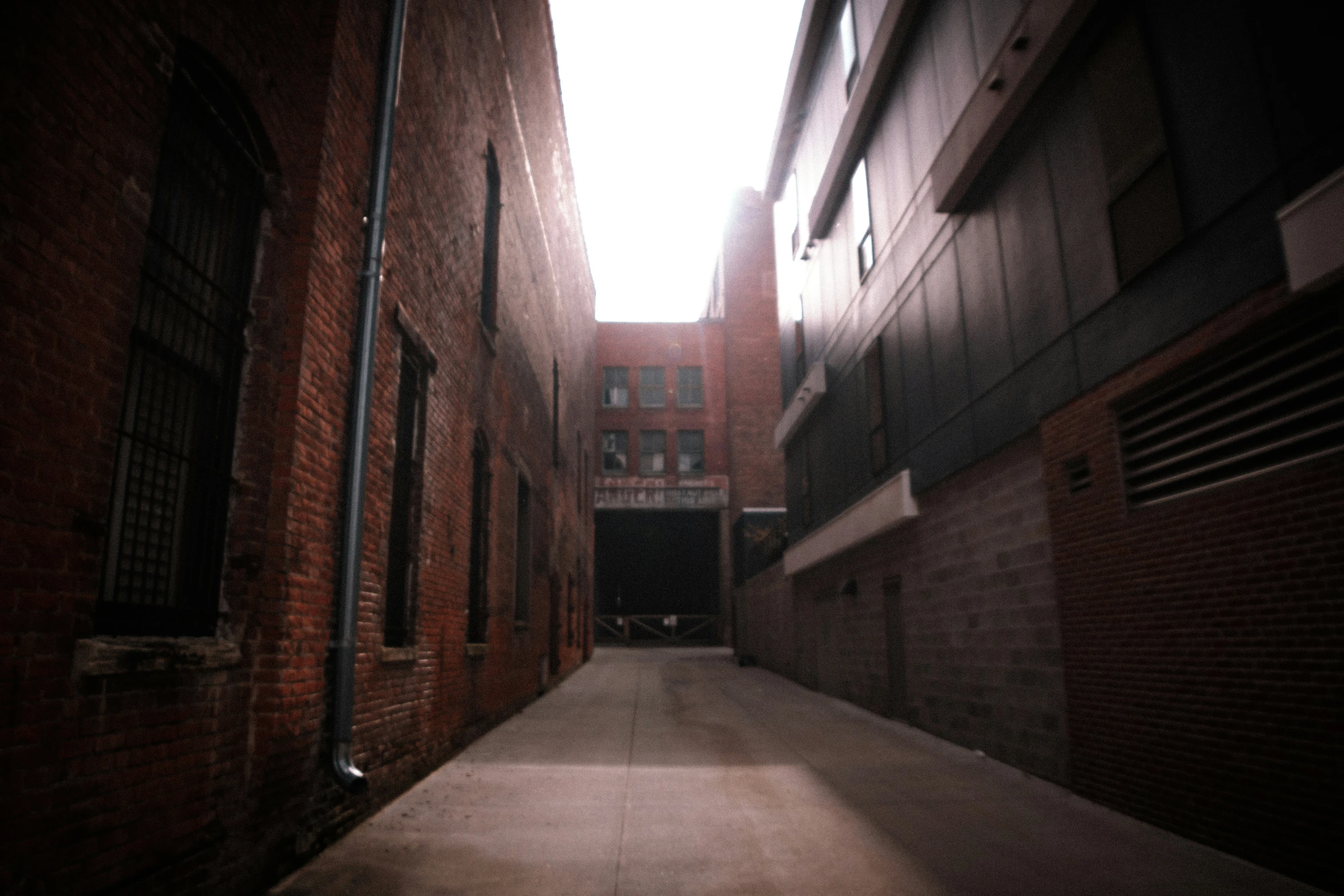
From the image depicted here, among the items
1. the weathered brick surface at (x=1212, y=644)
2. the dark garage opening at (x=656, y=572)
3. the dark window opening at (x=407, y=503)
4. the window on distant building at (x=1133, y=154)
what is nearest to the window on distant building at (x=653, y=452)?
the dark garage opening at (x=656, y=572)

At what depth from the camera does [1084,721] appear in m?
7.12

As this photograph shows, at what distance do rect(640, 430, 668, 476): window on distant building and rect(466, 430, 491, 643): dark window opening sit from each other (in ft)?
92.2

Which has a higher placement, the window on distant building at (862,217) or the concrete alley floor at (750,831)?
the window on distant building at (862,217)

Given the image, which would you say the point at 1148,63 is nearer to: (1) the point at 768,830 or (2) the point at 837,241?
(1) the point at 768,830

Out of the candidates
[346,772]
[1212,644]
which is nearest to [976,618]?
[1212,644]

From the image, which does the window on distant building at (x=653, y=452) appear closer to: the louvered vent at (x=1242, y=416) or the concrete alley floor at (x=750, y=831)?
the concrete alley floor at (x=750, y=831)

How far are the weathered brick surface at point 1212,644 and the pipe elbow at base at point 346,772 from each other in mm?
5562

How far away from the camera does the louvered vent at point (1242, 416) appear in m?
4.87

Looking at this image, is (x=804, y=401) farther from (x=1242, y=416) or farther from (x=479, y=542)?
(x=1242, y=416)

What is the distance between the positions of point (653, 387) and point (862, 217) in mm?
25925

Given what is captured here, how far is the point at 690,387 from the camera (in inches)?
1586

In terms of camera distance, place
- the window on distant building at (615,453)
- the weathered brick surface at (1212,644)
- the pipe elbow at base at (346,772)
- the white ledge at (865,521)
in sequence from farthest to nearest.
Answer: the window on distant building at (615,453) → the white ledge at (865,521) → the pipe elbow at base at (346,772) → the weathered brick surface at (1212,644)

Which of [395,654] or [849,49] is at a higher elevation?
[849,49]

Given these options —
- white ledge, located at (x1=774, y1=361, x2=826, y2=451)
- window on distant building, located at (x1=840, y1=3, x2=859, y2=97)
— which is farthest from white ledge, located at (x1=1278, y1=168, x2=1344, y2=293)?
white ledge, located at (x1=774, y1=361, x2=826, y2=451)
